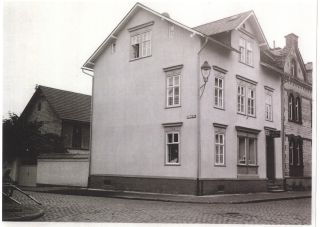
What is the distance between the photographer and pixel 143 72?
64.8 ft

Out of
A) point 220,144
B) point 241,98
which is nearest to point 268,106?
point 241,98

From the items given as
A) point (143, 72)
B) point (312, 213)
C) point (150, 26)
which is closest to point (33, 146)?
point (143, 72)

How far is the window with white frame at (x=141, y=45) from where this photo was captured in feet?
64.7

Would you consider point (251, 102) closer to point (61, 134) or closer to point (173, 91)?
point (173, 91)

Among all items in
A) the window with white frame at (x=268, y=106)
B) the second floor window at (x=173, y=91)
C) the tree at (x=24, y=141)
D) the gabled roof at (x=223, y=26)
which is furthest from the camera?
the window with white frame at (x=268, y=106)

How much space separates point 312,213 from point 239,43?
9.94 metres

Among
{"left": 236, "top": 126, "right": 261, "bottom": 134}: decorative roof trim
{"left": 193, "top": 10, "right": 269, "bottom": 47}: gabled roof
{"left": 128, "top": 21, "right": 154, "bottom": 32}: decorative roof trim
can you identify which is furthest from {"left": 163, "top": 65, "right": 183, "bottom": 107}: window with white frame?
{"left": 236, "top": 126, "right": 261, "bottom": 134}: decorative roof trim

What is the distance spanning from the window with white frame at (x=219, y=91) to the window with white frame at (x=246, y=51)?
178 cm

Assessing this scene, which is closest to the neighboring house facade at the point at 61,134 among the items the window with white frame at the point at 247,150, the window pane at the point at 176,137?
the window pane at the point at 176,137

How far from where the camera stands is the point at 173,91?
1875cm

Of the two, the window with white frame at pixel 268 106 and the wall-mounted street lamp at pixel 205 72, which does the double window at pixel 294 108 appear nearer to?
the window with white frame at pixel 268 106

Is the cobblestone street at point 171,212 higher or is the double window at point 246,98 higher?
the double window at point 246,98

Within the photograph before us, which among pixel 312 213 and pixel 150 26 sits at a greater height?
pixel 150 26

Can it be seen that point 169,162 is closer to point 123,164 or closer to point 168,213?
point 123,164
